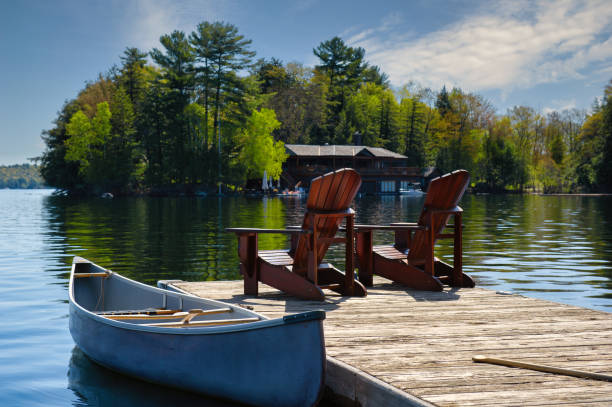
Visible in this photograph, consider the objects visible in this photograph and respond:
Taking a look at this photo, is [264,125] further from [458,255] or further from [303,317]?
[303,317]

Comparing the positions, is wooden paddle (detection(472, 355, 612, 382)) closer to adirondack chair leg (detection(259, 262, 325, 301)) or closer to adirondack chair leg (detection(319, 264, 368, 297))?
adirondack chair leg (detection(259, 262, 325, 301))

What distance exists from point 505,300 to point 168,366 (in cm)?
428

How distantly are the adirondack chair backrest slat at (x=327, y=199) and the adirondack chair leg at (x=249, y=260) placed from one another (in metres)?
0.56

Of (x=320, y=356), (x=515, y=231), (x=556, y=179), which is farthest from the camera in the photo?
(x=556, y=179)

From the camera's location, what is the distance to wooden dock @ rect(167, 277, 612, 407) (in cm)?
370

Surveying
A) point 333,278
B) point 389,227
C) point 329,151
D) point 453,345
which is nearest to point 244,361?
point 453,345

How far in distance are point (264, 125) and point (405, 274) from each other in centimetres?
6346

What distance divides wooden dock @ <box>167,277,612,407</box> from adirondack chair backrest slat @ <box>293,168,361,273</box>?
2.33ft

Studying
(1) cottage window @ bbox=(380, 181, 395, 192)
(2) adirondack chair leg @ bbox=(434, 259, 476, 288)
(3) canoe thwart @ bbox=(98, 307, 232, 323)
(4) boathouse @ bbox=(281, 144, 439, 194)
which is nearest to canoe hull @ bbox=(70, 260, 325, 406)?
(3) canoe thwart @ bbox=(98, 307, 232, 323)

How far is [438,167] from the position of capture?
87.3 m

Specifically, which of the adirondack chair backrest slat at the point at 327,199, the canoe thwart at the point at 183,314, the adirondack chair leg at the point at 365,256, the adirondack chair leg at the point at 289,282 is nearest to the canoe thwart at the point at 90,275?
the canoe thwart at the point at 183,314

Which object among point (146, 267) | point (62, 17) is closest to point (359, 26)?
point (62, 17)

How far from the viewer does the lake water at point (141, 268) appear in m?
6.02

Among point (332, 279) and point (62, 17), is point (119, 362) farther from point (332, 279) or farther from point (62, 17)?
point (62, 17)
